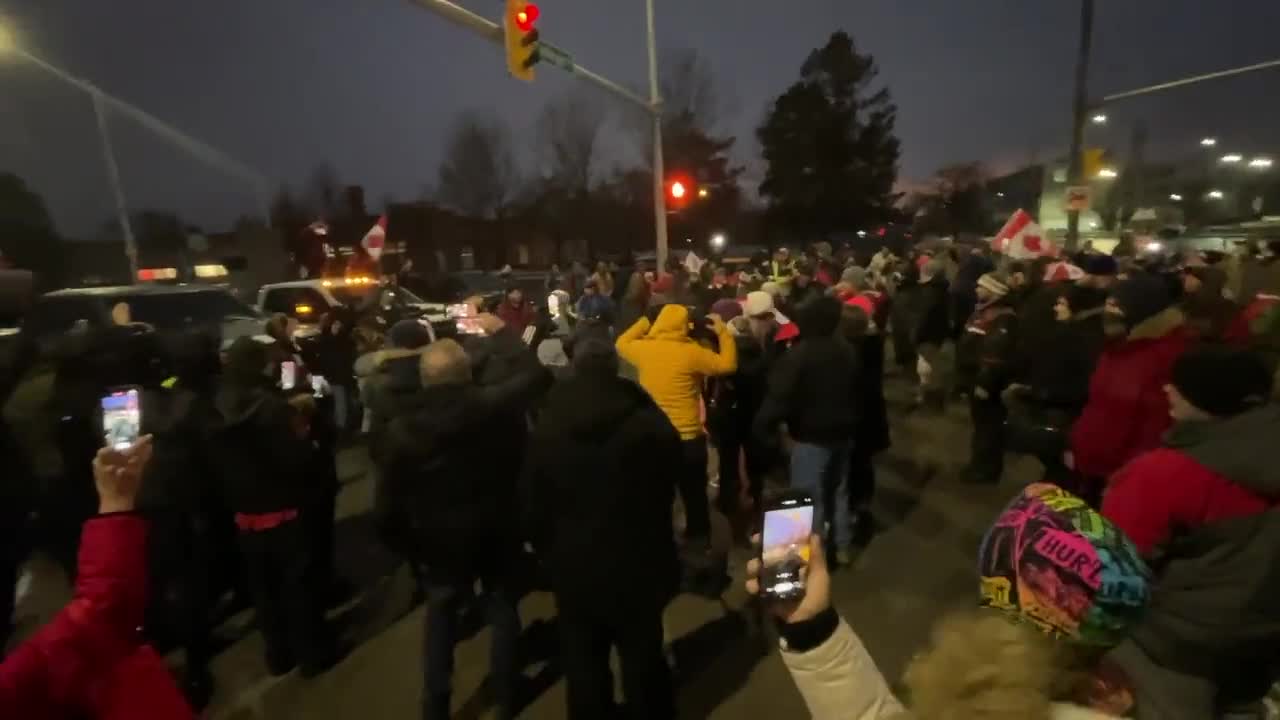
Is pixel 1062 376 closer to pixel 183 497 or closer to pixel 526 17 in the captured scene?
pixel 183 497

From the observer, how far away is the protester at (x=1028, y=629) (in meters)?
1.49

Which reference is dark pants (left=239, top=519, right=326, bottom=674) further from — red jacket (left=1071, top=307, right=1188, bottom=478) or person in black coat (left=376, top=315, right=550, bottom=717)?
red jacket (left=1071, top=307, right=1188, bottom=478)

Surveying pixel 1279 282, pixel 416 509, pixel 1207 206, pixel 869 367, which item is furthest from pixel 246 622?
pixel 1207 206

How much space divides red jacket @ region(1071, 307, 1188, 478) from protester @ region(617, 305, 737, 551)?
2.22 m

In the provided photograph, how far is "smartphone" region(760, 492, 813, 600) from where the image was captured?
1892 mm

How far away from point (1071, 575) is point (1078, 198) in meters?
17.2

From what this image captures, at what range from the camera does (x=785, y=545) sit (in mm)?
1955

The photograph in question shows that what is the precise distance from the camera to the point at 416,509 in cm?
392

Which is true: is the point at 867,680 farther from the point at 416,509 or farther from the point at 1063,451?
the point at 1063,451

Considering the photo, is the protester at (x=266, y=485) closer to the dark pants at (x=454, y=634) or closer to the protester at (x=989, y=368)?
the dark pants at (x=454, y=634)

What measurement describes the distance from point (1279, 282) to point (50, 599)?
493 inches

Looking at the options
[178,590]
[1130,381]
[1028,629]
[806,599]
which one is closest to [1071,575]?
[1028,629]

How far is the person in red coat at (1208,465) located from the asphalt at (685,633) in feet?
7.73

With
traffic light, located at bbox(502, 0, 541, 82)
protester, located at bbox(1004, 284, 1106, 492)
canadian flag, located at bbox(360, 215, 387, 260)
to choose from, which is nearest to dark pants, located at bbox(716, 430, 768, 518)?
protester, located at bbox(1004, 284, 1106, 492)
